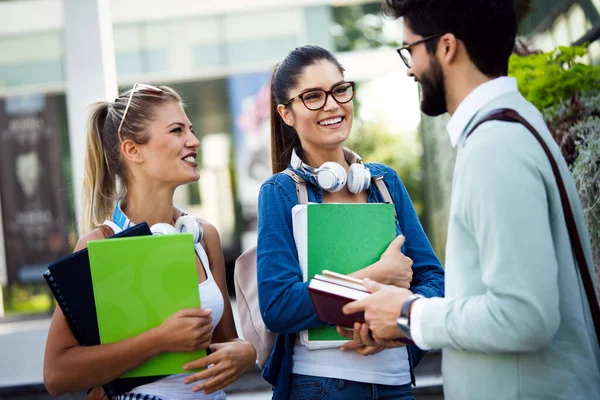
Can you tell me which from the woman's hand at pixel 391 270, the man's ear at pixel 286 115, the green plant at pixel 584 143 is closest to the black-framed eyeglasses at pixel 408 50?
→ the woman's hand at pixel 391 270

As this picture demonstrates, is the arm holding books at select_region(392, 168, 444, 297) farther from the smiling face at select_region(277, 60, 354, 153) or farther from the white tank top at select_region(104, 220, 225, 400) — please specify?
the white tank top at select_region(104, 220, 225, 400)

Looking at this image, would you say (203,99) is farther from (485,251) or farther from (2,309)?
(485,251)

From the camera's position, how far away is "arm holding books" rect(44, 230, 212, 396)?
7.23ft

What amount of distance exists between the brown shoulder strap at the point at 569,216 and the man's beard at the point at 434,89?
0.21 m

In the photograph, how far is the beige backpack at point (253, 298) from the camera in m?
2.55

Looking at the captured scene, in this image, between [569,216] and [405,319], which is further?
[405,319]

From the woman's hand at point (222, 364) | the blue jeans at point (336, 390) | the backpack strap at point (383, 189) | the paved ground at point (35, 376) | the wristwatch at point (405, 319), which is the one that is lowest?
the paved ground at point (35, 376)

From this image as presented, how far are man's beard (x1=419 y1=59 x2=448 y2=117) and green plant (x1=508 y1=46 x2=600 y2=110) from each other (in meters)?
2.57

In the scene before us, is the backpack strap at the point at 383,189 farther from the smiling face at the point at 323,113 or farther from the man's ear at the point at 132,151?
the man's ear at the point at 132,151

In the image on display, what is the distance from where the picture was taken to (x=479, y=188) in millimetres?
1627

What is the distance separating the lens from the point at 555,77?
4297 mm

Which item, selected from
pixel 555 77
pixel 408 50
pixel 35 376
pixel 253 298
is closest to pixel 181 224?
pixel 253 298

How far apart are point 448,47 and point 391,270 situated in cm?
79

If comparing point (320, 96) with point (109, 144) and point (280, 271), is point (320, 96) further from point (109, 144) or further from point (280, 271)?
point (109, 144)
